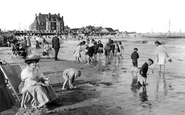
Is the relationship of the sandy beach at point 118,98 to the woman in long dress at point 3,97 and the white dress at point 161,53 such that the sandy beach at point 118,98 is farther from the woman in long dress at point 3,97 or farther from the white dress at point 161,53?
the white dress at point 161,53

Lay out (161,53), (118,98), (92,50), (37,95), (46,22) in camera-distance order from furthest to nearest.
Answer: (46,22)
(92,50)
(161,53)
(118,98)
(37,95)

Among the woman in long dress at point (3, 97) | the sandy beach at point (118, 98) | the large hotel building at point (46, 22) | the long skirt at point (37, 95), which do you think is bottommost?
the sandy beach at point (118, 98)

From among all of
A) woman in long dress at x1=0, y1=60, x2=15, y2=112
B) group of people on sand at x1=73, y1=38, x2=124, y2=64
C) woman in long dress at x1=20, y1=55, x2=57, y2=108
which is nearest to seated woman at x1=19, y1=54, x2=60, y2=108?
woman in long dress at x1=20, y1=55, x2=57, y2=108

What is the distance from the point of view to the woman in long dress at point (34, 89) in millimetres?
5664

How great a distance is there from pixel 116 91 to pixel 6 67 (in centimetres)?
399

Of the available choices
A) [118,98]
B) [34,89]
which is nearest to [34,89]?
[34,89]

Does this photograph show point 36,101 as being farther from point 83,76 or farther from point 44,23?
point 44,23

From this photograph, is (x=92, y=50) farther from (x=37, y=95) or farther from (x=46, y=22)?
(x=46, y=22)

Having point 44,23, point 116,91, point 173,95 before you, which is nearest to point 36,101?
point 116,91

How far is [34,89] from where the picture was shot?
570cm

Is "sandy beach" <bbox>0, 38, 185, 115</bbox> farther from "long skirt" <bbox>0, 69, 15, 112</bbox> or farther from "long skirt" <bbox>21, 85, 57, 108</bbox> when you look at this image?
"long skirt" <bbox>0, 69, 15, 112</bbox>

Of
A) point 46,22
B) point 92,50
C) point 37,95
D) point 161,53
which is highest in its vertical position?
point 46,22

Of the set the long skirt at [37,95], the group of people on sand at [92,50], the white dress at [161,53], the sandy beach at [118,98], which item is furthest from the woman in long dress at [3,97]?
the group of people on sand at [92,50]

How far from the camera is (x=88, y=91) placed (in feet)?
26.8
